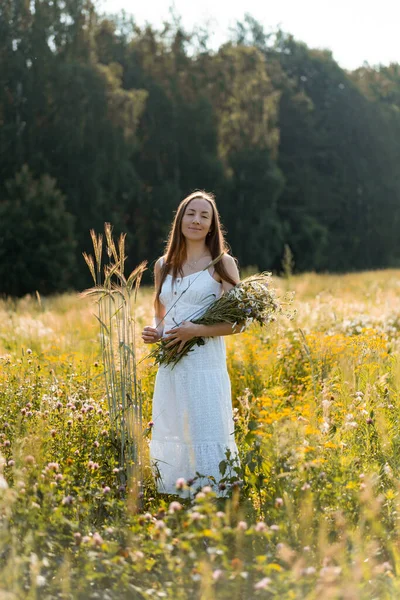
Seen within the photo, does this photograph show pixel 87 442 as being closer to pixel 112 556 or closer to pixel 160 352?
pixel 160 352

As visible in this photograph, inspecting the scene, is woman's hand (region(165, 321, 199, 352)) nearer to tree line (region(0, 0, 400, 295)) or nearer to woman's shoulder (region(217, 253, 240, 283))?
woman's shoulder (region(217, 253, 240, 283))

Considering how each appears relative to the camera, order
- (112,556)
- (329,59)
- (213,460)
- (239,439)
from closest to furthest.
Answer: (112,556), (213,460), (239,439), (329,59)

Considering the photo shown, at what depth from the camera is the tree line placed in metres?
24.5

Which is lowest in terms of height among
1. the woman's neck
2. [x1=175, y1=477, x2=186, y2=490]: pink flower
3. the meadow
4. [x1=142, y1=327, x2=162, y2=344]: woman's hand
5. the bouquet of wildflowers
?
the meadow

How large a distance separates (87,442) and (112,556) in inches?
53.6

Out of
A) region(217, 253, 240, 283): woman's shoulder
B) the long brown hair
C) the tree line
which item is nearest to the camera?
region(217, 253, 240, 283): woman's shoulder

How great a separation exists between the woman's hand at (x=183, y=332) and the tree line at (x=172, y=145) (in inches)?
531

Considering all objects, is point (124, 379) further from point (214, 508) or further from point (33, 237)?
point (33, 237)

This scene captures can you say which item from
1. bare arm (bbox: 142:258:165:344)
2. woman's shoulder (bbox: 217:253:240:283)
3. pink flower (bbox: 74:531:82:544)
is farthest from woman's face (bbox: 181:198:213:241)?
pink flower (bbox: 74:531:82:544)

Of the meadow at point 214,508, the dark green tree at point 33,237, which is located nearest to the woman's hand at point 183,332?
the meadow at point 214,508

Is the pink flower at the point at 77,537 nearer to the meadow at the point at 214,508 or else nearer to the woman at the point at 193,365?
the meadow at the point at 214,508

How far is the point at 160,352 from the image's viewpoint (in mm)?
4441

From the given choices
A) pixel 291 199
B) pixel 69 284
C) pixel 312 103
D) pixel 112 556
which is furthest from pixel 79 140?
pixel 112 556

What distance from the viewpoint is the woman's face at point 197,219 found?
4.41 meters
